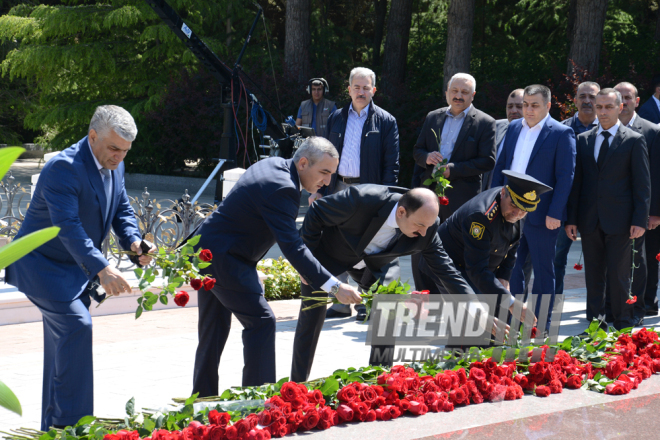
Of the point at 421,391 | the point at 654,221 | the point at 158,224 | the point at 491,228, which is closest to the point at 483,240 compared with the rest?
the point at 491,228

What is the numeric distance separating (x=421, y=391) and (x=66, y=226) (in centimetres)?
182

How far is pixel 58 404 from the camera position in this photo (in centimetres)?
359

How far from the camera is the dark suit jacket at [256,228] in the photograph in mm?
3799

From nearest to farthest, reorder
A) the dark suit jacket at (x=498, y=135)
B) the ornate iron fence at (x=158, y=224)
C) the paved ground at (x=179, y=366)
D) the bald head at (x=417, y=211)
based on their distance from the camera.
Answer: the paved ground at (x=179, y=366) → the bald head at (x=417, y=211) → the dark suit jacket at (x=498, y=135) → the ornate iron fence at (x=158, y=224)

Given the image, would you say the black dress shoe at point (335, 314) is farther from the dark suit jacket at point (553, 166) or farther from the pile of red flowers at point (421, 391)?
the pile of red flowers at point (421, 391)

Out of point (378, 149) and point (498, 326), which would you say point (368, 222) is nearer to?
point (498, 326)

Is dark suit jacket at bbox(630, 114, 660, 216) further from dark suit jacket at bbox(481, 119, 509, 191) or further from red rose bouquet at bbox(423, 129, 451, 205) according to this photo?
red rose bouquet at bbox(423, 129, 451, 205)

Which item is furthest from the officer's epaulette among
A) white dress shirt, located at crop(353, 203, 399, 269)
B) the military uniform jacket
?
white dress shirt, located at crop(353, 203, 399, 269)

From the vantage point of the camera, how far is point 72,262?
3689 mm

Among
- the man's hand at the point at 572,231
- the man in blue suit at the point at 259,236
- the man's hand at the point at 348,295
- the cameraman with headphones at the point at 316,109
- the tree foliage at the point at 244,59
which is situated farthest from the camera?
the tree foliage at the point at 244,59

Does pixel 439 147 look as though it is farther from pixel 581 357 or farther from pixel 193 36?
pixel 193 36

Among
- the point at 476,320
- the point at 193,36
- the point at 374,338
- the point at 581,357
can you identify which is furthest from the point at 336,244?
the point at 193,36

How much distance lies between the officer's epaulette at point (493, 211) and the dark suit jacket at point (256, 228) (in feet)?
4.58

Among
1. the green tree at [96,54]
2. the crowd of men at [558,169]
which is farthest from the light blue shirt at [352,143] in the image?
the green tree at [96,54]
